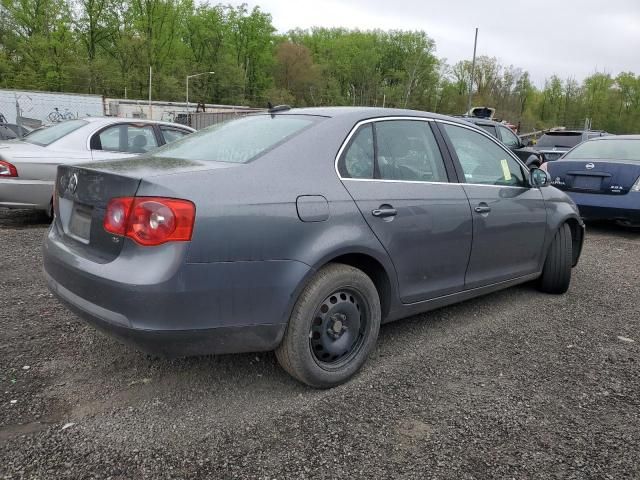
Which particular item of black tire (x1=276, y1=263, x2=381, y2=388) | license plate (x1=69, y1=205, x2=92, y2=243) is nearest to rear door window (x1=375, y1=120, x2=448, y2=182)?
black tire (x1=276, y1=263, x2=381, y2=388)

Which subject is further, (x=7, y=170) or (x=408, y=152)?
(x=7, y=170)

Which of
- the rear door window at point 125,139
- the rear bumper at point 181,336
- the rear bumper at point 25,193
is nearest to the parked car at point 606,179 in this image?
the rear door window at point 125,139

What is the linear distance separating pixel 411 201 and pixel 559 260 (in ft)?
7.00

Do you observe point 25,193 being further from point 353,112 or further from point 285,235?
point 285,235

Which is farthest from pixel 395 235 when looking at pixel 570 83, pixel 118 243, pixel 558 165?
pixel 570 83

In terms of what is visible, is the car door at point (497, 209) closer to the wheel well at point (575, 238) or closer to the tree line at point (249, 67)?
the wheel well at point (575, 238)

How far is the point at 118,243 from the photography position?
8.21 feet

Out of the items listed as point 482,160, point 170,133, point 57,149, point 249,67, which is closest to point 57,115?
point 170,133

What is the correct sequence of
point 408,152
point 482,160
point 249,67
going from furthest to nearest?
point 249,67
point 482,160
point 408,152

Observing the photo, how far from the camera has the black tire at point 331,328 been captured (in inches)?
109

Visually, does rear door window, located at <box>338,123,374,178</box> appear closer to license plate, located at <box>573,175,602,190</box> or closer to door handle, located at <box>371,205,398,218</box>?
door handle, located at <box>371,205,398,218</box>

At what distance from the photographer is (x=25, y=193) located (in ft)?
21.1

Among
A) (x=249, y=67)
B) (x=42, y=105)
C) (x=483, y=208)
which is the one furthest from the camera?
(x=249, y=67)

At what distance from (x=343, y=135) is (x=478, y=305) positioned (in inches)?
86.8
